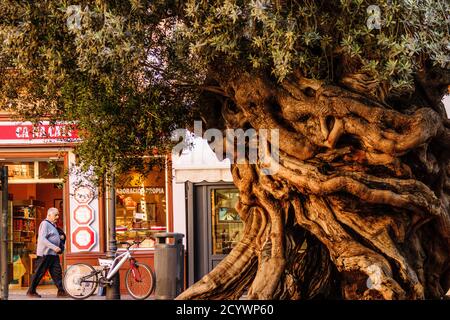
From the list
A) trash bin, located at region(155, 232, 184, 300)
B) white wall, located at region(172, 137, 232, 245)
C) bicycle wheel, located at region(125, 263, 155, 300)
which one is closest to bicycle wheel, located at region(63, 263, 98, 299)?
bicycle wheel, located at region(125, 263, 155, 300)

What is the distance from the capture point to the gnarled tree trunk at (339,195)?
31.4 feet

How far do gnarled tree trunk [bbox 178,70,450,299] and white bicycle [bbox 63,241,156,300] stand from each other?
21.5 ft

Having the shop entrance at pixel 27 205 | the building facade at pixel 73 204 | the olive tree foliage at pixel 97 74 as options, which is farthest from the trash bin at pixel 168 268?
the olive tree foliage at pixel 97 74

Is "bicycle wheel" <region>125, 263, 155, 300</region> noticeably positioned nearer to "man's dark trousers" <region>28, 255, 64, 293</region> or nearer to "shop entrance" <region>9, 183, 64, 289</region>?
"man's dark trousers" <region>28, 255, 64, 293</region>

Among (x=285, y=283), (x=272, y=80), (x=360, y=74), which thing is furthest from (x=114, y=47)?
(x=285, y=283)

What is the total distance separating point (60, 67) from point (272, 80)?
2.50 meters

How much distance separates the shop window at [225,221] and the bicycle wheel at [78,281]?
119 inches

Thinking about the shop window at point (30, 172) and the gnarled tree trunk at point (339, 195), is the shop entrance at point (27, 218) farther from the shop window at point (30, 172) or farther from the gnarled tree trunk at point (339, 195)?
the gnarled tree trunk at point (339, 195)

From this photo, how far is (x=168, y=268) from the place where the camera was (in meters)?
16.2

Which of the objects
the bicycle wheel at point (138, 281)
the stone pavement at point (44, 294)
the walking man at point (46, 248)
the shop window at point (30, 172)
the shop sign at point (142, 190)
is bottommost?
the stone pavement at point (44, 294)
